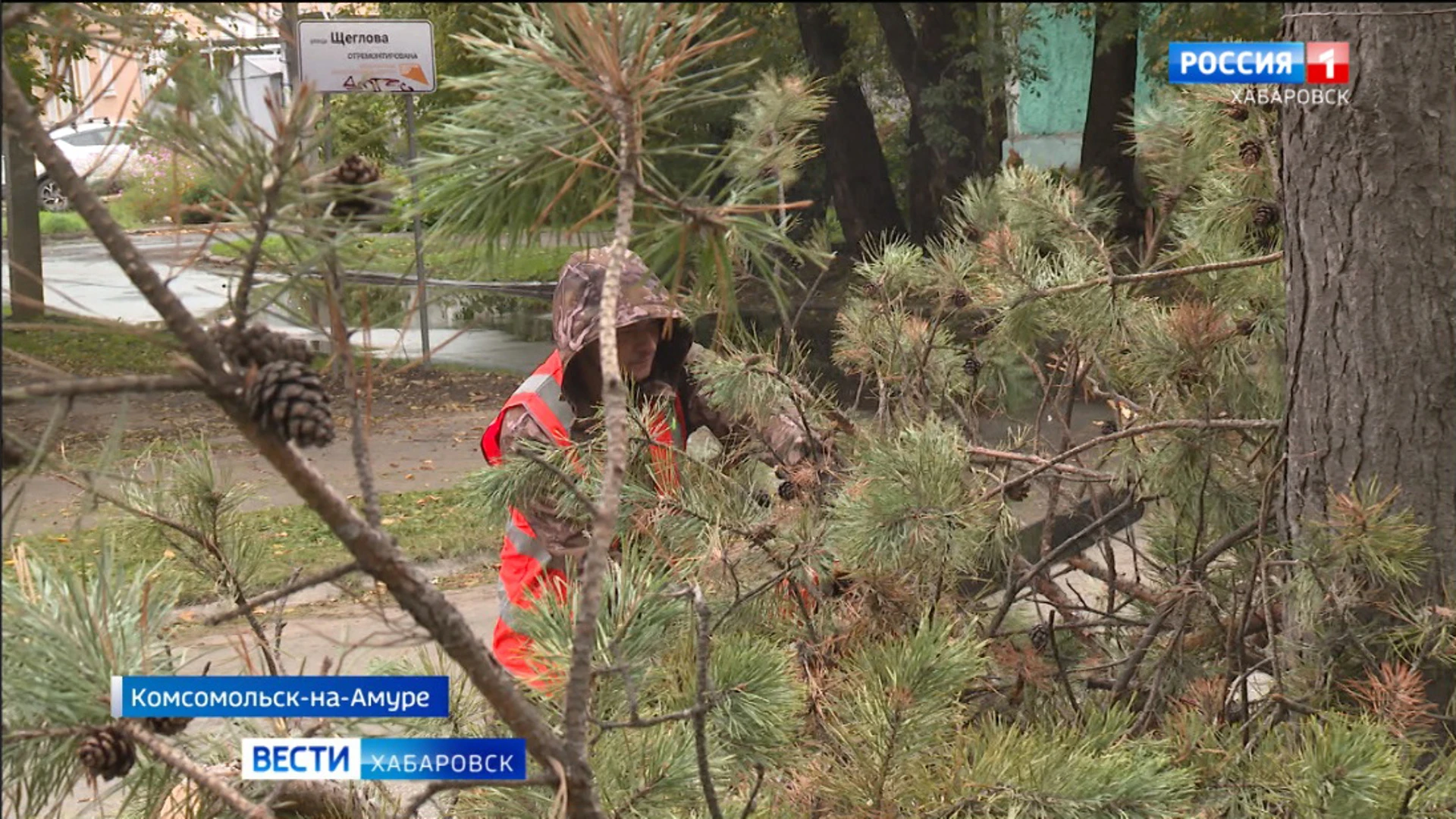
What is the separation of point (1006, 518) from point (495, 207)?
1.66 m

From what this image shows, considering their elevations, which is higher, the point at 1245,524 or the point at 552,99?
the point at 552,99

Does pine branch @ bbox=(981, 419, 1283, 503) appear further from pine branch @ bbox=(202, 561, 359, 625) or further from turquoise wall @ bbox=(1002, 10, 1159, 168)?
turquoise wall @ bbox=(1002, 10, 1159, 168)

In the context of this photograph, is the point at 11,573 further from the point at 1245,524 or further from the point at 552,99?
the point at 1245,524

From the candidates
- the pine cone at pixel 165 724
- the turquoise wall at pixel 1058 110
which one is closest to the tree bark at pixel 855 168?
the turquoise wall at pixel 1058 110

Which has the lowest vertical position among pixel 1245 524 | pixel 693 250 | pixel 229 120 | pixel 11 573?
pixel 1245 524

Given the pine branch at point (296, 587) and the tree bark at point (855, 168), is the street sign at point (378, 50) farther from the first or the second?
the pine branch at point (296, 587)

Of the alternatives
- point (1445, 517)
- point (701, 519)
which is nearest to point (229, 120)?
point (701, 519)

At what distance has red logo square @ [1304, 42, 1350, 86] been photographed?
237 centimetres

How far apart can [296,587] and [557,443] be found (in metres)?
1.48

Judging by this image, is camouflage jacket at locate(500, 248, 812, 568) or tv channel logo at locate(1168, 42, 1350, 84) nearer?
tv channel logo at locate(1168, 42, 1350, 84)

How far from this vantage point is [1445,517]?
2.39m

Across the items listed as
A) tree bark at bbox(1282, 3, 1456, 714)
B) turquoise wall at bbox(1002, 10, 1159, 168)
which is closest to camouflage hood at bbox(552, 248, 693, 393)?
tree bark at bbox(1282, 3, 1456, 714)

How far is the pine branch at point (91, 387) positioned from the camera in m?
0.93
